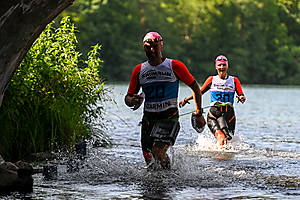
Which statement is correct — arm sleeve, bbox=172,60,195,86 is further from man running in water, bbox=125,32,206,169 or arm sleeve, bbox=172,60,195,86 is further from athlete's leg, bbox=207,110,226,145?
athlete's leg, bbox=207,110,226,145

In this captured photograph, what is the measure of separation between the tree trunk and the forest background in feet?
244

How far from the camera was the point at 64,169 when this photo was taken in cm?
966

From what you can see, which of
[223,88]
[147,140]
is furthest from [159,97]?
[223,88]

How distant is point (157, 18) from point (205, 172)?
286 ft

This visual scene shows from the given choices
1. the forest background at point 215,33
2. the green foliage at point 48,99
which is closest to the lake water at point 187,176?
the green foliage at point 48,99

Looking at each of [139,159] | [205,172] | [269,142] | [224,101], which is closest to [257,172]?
[205,172]

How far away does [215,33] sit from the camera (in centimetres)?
9200

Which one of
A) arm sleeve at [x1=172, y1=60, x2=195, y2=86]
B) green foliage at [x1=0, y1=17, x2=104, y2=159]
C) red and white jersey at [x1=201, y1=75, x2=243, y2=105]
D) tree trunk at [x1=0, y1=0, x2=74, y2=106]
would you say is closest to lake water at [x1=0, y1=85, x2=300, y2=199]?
green foliage at [x1=0, y1=17, x2=104, y2=159]

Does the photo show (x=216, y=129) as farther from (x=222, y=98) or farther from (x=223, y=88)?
(x=223, y=88)

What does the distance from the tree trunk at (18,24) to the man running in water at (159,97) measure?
1.51m

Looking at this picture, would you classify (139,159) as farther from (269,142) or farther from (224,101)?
(269,142)

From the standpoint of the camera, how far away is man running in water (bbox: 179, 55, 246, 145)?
528 inches

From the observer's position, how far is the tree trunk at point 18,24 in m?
7.45

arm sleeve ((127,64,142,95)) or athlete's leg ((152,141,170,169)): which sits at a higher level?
arm sleeve ((127,64,142,95))
